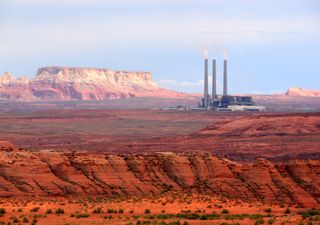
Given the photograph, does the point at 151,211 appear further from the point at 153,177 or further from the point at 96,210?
the point at 153,177

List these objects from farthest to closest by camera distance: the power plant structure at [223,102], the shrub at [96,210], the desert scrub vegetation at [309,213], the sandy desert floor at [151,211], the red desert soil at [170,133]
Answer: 1. the power plant structure at [223,102]
2. the red desert soil at [170,133]
3. the shrub at [96,210]
4. the desert scrub vegetation at [309,213]
5. the sandy desert floor at [151,211]

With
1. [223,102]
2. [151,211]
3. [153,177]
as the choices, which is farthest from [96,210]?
[223,102]

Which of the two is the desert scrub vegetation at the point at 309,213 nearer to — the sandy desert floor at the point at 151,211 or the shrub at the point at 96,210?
the sandy desert floor at the point at 151,211

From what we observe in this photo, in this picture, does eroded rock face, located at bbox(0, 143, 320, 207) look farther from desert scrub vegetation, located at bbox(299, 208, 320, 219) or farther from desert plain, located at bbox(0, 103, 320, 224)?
desert scrub vegetation, located at bbox(299, 208, 320, 219)

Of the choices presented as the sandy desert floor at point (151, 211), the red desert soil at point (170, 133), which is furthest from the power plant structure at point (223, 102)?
the sandy desert floor at point (151, 211)

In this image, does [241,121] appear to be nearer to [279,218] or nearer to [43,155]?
[43,155]

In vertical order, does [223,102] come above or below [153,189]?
below

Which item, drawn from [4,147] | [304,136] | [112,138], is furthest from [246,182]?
[112,138]

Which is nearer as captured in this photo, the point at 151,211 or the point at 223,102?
the point at 151,211
